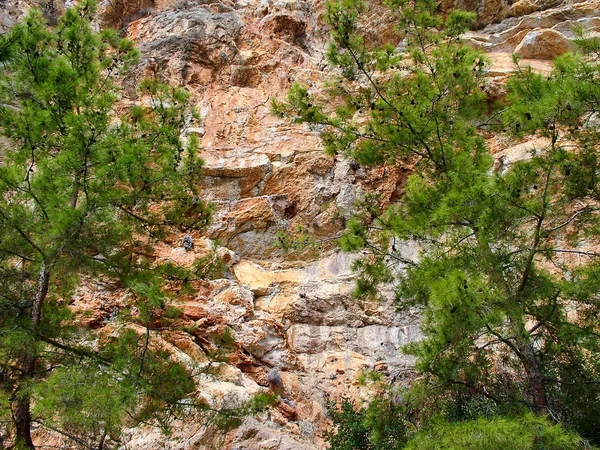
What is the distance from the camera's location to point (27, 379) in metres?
4.79

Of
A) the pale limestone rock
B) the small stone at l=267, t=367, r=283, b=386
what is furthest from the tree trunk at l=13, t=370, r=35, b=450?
the pale limestone rock

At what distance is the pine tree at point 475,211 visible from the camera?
15.7 ft

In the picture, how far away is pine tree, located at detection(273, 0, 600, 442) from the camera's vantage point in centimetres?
478

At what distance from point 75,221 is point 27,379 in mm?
1443

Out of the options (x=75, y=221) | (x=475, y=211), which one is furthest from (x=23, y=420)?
(x=475, y=211)

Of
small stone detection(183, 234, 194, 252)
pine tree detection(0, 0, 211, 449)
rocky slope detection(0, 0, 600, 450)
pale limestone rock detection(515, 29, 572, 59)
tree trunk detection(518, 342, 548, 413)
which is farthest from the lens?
→ pale limestone rock detection(515, 29, 572, 59)

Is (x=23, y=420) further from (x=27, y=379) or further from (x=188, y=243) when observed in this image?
(x=188, y=243)

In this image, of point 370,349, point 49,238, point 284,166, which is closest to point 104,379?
point 49,238

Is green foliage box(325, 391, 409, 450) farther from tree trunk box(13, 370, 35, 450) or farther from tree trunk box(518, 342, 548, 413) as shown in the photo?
tree trunk box(13, 370, 35, 450)

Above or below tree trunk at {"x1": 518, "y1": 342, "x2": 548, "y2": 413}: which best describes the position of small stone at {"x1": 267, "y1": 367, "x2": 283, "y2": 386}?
below

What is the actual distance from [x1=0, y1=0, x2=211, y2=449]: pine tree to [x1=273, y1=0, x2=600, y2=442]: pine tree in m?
1.84

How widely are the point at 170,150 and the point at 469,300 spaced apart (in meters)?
3.46

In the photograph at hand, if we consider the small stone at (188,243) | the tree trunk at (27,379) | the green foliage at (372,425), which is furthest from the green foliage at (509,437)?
the small stone at (188,243)

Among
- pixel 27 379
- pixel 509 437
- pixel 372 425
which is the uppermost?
pixel 27 379
